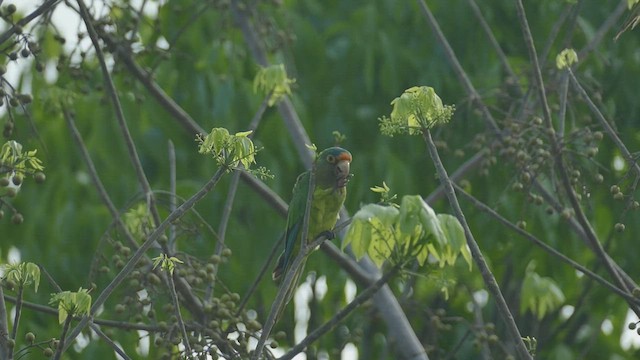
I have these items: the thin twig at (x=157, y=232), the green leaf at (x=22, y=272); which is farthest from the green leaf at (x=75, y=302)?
the green leaf at (x=22, y=272)

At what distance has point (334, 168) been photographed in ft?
20.5

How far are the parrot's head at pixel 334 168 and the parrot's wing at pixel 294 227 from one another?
86mm

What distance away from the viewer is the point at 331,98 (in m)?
9.21

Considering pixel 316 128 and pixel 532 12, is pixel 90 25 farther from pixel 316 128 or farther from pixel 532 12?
pixel 532 12

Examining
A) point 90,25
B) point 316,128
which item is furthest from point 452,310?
point 90,25

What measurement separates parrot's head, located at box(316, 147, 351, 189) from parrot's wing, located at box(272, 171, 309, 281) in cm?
9

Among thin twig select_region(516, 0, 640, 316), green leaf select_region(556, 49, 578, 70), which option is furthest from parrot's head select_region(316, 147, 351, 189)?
green leaf select_region(556, 49, 578, 70)

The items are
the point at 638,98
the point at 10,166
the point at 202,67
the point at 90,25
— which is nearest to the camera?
the point at 10,166

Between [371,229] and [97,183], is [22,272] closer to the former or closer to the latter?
[371,229]

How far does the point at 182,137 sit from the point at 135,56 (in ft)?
7.22

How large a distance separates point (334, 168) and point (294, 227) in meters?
0.40

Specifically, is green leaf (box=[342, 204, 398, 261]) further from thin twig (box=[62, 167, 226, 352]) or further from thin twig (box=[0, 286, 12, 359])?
thin twig (box=[0, 286, 12, 359])

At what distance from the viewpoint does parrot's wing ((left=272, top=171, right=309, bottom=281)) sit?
6312 mm

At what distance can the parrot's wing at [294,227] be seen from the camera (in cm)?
631
